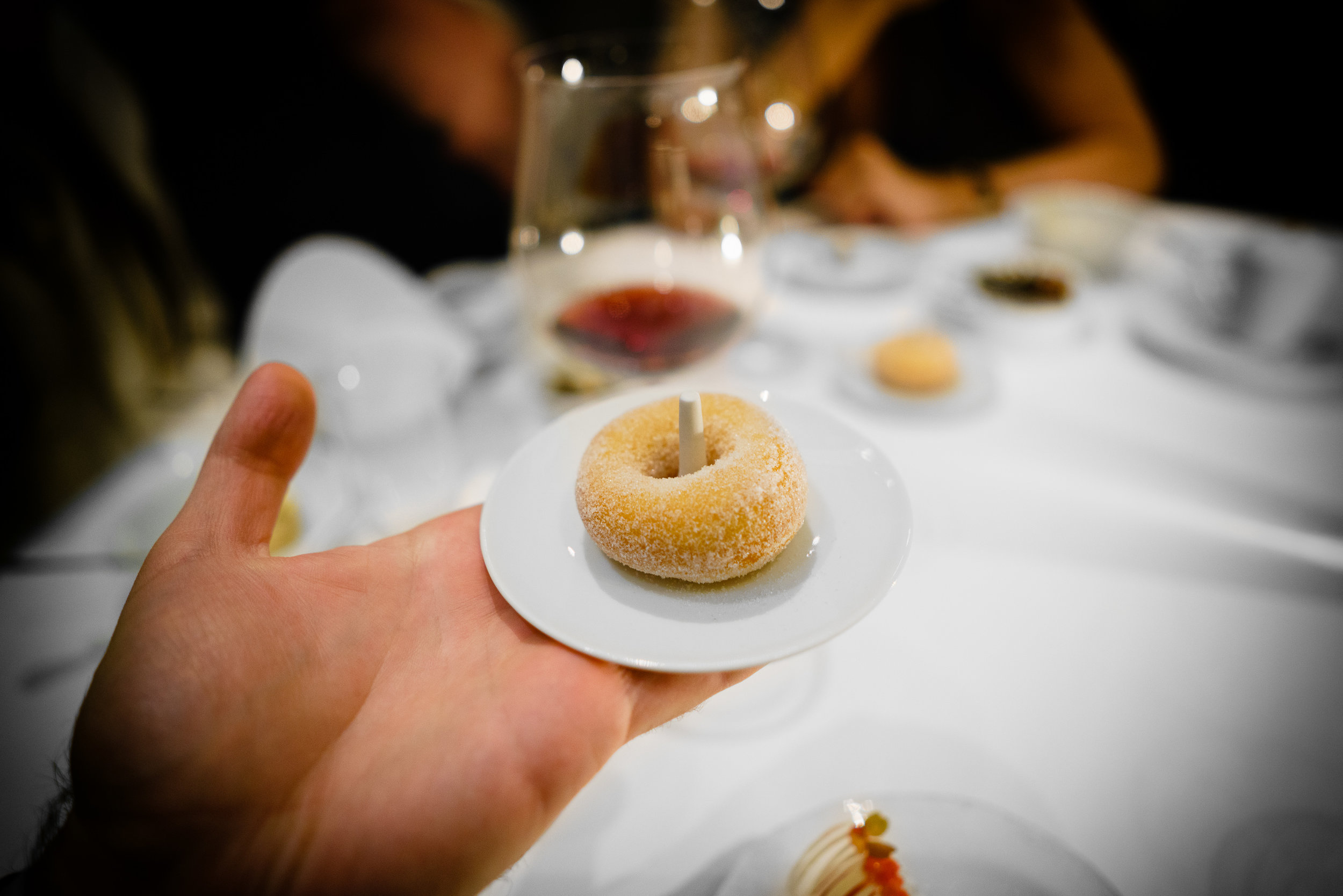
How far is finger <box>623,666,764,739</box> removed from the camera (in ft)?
2.22

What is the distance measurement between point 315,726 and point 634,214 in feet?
3.14

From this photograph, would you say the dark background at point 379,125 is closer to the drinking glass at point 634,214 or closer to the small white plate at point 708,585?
the drinking glass at point 634,214

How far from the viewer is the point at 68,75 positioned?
2666 mm

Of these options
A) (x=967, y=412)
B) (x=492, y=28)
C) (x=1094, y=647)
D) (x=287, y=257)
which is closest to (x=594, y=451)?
(x=1094, y=647)

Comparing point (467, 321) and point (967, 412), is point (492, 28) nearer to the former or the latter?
point (467, 321)

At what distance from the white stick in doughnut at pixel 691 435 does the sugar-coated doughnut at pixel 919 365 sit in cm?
82

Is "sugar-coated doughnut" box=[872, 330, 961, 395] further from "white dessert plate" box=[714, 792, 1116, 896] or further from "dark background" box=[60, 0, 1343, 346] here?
"dark background" box=[60, 0, 1343, 346]

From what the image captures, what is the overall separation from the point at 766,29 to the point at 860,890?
2156 millimetres

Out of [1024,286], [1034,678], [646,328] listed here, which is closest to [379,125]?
[646,328]

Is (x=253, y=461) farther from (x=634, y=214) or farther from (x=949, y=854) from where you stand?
(x=949, y=854)

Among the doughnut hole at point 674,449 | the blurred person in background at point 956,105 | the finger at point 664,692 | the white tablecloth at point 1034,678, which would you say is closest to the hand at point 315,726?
the finger at point 664,692

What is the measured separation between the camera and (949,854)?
0.63 meters

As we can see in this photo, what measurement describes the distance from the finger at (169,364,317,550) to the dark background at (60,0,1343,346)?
2.49m

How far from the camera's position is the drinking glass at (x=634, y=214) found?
40.5 inches
